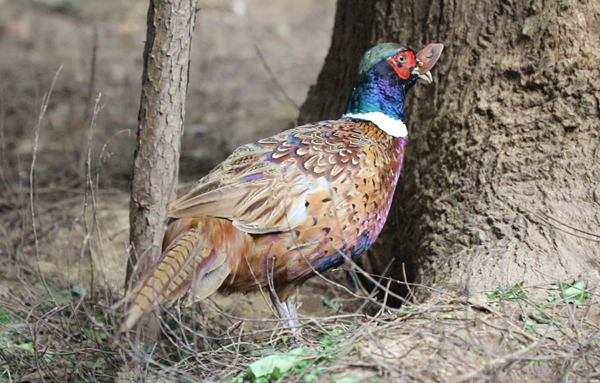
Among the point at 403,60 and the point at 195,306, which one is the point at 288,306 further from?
the point at 403,60

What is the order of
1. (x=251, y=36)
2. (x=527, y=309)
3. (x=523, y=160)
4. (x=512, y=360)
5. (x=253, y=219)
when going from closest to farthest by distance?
(x=512, y=360)
(x=527, y=309)
(x=253, y=219)
(x=523, y=160)
(x=251, y=36)

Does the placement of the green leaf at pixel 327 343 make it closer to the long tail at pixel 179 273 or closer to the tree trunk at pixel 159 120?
the long tail at pixel 179 273

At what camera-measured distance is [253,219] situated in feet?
10.1

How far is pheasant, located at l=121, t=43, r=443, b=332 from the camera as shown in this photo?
119 inches

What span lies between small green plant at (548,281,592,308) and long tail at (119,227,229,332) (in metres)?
1.39

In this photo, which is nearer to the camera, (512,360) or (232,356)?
(512,360)

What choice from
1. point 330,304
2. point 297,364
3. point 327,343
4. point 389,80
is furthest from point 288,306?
point 389,80

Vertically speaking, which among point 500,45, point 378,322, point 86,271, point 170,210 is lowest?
point 86,271

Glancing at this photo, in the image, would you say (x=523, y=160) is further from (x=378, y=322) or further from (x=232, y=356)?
(x=232, y=356)

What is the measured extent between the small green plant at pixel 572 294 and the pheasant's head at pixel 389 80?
45.3 inches

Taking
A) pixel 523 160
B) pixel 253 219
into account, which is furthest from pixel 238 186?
pixel 523 160

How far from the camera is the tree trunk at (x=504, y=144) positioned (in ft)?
10.7

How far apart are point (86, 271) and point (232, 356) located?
1.74 meters

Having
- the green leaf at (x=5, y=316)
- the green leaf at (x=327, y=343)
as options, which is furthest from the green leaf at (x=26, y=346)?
the green leaf at (x=327, y=343)
